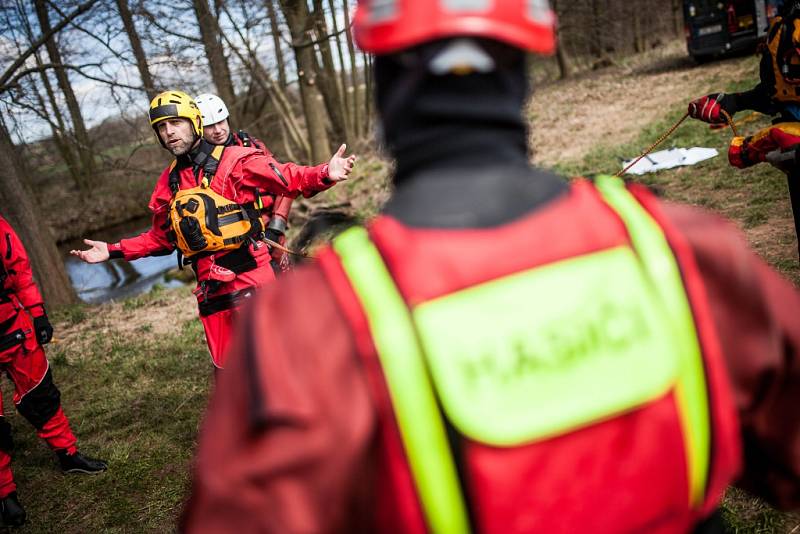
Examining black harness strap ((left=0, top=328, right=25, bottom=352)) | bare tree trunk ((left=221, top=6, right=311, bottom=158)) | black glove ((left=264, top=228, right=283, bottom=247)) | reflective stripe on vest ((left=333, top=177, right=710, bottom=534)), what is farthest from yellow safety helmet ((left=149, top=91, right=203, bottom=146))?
bare tree trunk ((left=221, top=6, right=311, bottom=158))

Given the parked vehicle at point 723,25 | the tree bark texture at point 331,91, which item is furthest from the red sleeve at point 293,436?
the tree bark texture at point 331,91

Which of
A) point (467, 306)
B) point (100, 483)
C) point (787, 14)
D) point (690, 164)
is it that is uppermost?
point (787, 14)

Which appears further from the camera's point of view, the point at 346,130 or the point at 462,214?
the point at 346,130

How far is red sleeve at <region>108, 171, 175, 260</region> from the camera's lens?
4.24 meters

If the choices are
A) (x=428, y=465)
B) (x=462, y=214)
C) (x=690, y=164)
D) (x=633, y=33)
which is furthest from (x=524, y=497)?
(x=633, y=33)

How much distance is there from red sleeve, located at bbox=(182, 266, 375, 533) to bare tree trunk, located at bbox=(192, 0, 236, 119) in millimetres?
11589

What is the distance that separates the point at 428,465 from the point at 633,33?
29737 mm

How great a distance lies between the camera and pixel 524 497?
962 mm

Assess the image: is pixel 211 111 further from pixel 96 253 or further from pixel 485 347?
pixel 485 347

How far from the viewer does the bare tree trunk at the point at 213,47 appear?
11.6 m

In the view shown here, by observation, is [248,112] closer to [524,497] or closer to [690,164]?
[690,164]

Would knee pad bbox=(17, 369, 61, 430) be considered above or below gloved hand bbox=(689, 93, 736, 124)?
below

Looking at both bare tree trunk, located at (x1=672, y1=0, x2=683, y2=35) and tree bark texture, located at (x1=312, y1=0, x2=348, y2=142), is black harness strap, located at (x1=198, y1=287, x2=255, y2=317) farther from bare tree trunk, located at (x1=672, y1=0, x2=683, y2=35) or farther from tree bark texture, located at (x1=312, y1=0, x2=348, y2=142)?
bare tree trunk, located at (x1=672, y1=0, x2=683, y2=35)

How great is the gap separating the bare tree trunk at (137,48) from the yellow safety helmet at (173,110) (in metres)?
5.72
